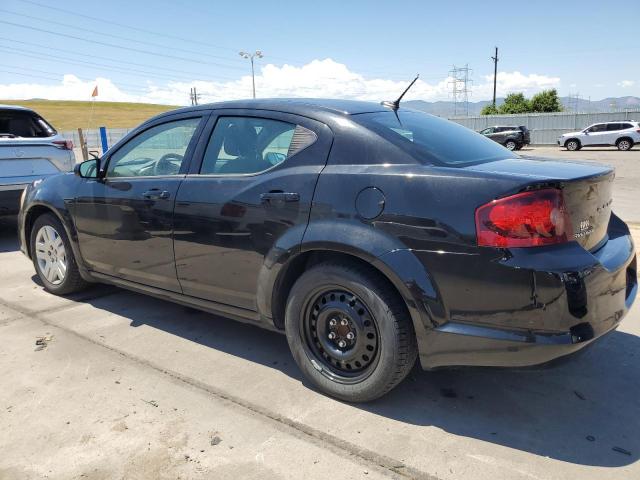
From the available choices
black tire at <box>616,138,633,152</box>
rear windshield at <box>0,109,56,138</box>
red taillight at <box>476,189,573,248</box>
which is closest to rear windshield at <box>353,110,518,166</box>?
red taillight at <box>476,189,573,248</box>

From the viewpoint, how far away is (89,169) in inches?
166

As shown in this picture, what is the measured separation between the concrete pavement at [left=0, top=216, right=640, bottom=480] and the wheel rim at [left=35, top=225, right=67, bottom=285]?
964 mm

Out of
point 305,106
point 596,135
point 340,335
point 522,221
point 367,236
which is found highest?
point 305,106

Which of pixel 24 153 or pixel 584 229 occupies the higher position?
pixel 24 153

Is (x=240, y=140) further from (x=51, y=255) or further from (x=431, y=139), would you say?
(x=51, y=255)

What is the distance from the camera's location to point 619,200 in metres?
9.90

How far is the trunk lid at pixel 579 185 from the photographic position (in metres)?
2.40

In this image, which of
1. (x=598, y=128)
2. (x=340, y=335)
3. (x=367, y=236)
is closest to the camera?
(x=367, y=236)

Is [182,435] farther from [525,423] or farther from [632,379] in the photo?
→ [632,379]

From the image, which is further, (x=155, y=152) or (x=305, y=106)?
(x=155, y=152)

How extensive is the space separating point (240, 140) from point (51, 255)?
99.9 inches

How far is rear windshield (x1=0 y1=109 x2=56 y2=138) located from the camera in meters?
7.54

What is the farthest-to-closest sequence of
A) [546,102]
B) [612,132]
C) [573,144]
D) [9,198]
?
[546,102], [573,144], [612,132], [9,198]

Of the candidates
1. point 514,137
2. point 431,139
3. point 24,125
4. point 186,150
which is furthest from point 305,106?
point 514,137
